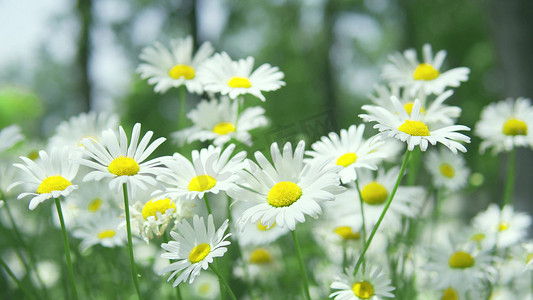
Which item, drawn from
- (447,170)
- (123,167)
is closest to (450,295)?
(447,170)

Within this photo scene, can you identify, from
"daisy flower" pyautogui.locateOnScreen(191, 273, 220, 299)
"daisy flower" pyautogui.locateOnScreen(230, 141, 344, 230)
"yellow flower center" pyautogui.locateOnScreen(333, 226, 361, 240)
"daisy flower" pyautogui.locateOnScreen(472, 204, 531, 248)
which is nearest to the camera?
"daisy flower" pyautogui.locateOnScreen(230, 141, 344, 230)

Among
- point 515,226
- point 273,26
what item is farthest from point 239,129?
point 273,26

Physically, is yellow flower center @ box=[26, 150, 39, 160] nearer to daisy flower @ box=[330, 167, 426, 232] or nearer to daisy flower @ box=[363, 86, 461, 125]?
→ daisy flower @ box=[330, 167, 426, 232]

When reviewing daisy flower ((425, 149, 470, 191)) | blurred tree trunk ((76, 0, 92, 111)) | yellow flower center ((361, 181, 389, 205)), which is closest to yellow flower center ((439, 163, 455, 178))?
daisy flower ((425, 149, 470, 191))

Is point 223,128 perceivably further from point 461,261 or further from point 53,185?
point 461,261

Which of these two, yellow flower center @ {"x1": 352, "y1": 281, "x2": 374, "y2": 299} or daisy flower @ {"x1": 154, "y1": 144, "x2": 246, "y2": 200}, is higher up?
daisy flower @ {"x1": 154, "y1": 144, "x2": 246, "y2": 200}

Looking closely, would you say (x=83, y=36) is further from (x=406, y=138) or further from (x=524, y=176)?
(x=406, y=138)
